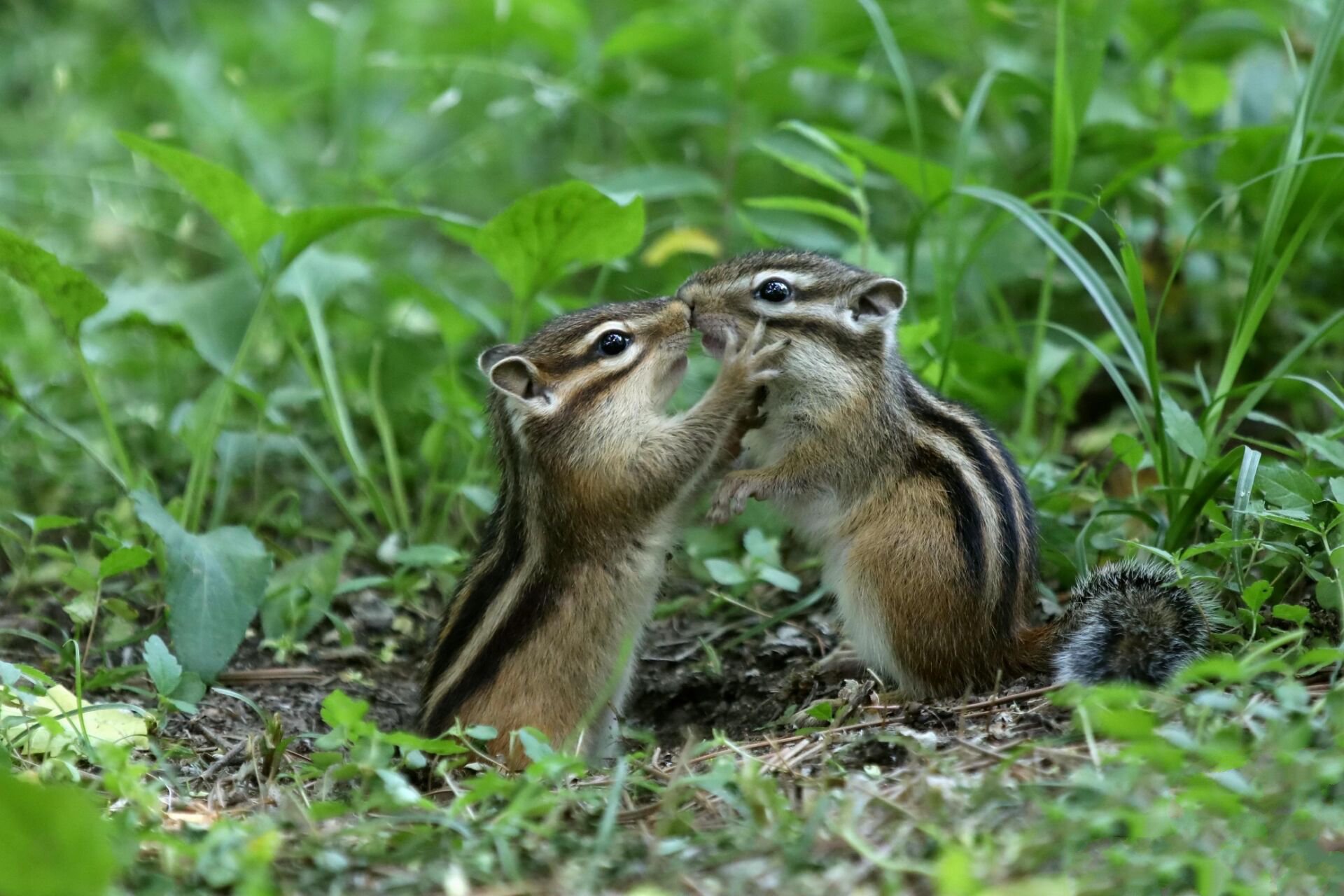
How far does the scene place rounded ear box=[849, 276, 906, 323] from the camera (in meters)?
4.36

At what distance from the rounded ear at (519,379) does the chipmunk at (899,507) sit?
1.88ft

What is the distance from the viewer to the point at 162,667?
374cm

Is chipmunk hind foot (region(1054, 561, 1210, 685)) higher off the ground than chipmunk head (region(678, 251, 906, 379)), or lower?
lower

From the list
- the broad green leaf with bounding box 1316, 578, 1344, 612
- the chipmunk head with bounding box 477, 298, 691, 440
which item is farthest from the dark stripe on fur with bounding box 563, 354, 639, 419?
the broad green leaf with bounding box 1316, 578, 1344, 612

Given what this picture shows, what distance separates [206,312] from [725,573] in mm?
2390

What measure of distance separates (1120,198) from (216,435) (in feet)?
14.1

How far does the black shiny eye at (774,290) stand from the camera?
4363mm

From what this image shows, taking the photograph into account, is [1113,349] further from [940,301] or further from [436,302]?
[436,302]

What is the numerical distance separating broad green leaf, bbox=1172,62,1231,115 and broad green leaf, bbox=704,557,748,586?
3193 millimetres

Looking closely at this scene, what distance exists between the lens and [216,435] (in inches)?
195

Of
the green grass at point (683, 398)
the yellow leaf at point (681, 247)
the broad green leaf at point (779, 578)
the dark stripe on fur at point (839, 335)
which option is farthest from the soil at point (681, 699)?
the yellow leaf at point (681, 247)

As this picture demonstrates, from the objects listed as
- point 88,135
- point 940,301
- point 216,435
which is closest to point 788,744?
point 940,301

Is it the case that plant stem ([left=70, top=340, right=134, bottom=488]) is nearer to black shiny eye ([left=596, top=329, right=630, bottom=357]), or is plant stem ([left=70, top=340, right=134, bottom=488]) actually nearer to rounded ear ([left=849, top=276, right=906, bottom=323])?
black shiny eye ([left=596, top=329, right=630, bottom=357])

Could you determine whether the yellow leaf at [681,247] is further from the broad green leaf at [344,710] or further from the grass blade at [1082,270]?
the broad green leaf at [344,710]
